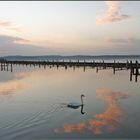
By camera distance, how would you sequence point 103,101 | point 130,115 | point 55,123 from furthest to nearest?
1. point 103,101
2. point 130,115
3. point 55,123

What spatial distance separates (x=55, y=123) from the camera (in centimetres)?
1650

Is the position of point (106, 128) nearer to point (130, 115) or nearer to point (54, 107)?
point (130, 115)

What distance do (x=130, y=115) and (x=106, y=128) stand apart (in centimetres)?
377

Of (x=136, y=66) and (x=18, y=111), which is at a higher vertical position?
(x=136, y=66)

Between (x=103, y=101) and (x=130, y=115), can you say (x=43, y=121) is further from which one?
(x=103, y=101)

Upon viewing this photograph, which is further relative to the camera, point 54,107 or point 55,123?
point 54,107

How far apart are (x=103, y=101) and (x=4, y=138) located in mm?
12099

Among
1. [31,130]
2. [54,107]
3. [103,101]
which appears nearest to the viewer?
[31,130]

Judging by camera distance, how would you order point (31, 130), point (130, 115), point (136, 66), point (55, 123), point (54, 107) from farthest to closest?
point (136, 66) → point (54, 107) → point (130, 115) → point (55, 123) → point (31, 130)

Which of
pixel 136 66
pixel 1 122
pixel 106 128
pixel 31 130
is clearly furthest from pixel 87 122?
pixel 136 66

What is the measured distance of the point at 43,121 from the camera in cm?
1677

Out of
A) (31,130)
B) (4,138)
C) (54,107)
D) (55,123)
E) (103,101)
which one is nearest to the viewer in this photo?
(4,138)

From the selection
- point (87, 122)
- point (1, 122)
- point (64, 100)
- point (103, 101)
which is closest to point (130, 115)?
point (87, 122)

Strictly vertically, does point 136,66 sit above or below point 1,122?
above
